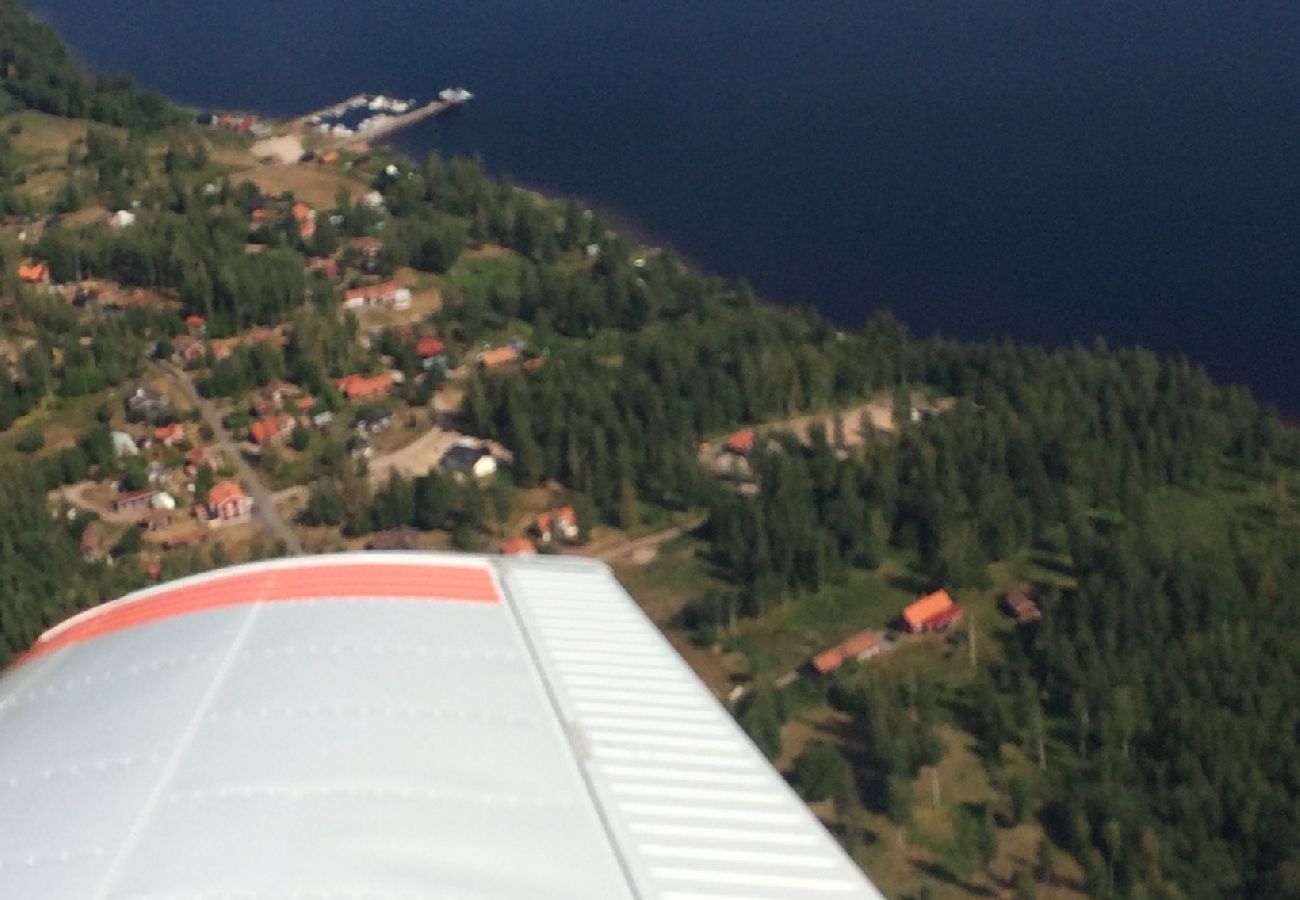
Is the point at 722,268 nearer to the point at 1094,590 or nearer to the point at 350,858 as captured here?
the point at 1094,590

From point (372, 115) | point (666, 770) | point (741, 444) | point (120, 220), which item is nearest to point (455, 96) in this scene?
point (372, 115)

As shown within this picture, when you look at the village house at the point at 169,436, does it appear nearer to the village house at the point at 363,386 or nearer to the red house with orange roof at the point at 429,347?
the village house at the point at 363,386

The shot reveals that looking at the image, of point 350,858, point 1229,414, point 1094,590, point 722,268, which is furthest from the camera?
point 722,268

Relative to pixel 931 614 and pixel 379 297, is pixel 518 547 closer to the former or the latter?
pixel 931 614

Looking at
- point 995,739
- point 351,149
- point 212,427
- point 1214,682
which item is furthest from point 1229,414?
point 351,149

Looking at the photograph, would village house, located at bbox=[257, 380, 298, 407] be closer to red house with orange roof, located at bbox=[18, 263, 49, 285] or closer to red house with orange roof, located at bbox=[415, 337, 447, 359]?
red house with orange roof, located at bbox=[415, 337, 447, 359]

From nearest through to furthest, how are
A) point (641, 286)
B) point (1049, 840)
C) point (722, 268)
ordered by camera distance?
point (1049, 840)
point (641, 286)
point (722, 268)

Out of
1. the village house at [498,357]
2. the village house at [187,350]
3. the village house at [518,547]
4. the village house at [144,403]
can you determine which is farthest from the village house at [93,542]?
the village house at [498,357]
